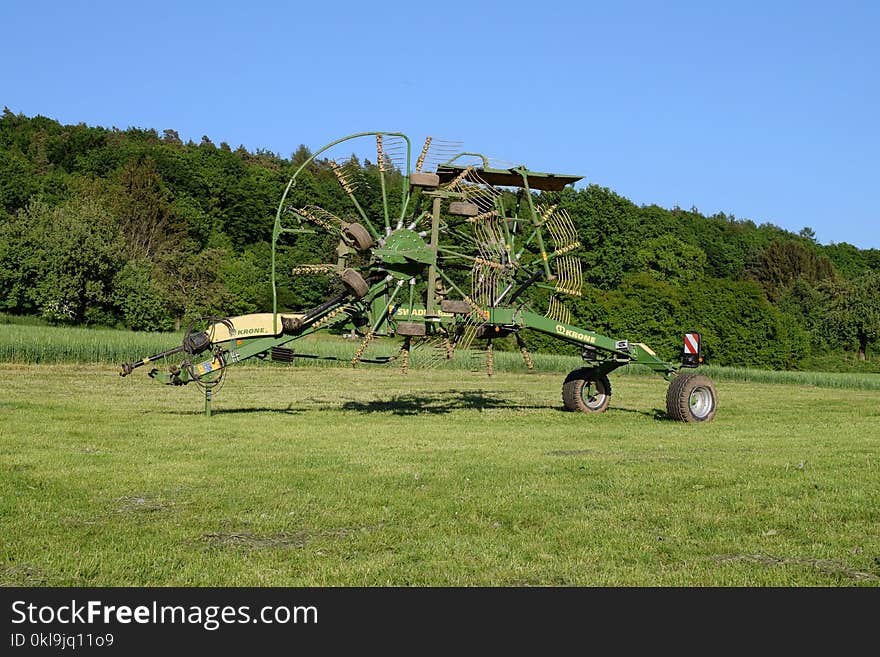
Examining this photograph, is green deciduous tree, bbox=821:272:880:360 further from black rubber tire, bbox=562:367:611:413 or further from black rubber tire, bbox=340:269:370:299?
black rubber tire, bbox=340:269:370:299

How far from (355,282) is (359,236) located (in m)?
0.93

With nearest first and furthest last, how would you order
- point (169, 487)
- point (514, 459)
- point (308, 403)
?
point (169, 487), point (514, 459), point (308, 403)

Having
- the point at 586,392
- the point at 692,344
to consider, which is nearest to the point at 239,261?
the point at 586,392

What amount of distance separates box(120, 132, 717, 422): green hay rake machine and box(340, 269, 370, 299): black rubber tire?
0.03 m

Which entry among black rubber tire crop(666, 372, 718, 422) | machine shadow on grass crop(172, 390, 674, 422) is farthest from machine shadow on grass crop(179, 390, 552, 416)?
black rubber tire crop(666, 372, 718, 422)

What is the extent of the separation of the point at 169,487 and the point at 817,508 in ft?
23.9

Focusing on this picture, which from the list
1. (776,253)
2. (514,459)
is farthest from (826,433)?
(776,253)

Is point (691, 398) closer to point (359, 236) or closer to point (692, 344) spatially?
point (692, 344)

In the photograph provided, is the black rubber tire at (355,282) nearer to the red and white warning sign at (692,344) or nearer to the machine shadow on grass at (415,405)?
the machine shadow on grass at (415,405)

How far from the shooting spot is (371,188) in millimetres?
21250

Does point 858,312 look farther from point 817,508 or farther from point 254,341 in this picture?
point 817,508

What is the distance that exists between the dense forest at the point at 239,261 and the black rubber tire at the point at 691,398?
31.4 m

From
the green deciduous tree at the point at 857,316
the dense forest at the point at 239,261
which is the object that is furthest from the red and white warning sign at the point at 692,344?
the green deciduous tree at the point at 857,316

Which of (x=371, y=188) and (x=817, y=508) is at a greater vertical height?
(x=371, y=188)
